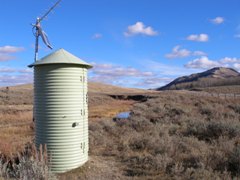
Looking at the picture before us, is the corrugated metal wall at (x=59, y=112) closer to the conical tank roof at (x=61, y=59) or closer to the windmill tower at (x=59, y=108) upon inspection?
the windmill tower at (x=59, y=108)

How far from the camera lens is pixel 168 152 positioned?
10.1 m

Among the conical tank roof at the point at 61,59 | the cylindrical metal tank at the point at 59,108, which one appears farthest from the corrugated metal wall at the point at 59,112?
the conical tank roof at the point at 61,59

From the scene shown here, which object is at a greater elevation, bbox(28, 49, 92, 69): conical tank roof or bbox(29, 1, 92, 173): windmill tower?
bbox(28, 49, 92, 69): conical tank roof

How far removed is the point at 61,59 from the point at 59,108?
1.25 metres

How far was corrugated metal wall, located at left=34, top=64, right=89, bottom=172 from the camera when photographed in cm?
831

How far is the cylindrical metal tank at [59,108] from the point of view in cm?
831

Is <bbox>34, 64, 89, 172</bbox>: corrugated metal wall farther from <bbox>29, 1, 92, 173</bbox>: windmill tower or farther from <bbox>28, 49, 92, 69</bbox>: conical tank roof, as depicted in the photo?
<bbox>28, 49, 92, 69</bbox>: conical tank roof

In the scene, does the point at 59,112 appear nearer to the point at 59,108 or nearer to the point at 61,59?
the point at 59,108

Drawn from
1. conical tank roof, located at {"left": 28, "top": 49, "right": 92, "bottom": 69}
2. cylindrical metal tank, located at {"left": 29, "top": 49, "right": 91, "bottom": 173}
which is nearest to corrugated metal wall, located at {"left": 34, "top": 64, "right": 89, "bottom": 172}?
cylindrical metal tank, located at {"left": 29, "top": 49, "right": 91, "bottom": 173}

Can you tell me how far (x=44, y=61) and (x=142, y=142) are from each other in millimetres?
4737

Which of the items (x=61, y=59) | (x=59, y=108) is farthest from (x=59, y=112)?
(x=61, y=59)

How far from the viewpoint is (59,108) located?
8297 mm

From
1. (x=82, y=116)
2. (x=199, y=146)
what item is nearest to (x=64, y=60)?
(x=82, y=116)

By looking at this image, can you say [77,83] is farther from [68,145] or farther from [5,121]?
[5,121]
